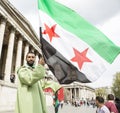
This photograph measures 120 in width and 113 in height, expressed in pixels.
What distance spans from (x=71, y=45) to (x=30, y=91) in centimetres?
142

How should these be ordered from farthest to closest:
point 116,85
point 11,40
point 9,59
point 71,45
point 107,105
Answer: point 116,85 → point 11,40 → point 9,59 → point 107,105 → point 71,45

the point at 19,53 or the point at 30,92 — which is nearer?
the point at 30,92

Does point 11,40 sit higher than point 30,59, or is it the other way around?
point 11,40

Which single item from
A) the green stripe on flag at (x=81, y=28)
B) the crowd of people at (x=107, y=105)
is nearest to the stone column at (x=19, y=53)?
the crowd of people at (x=107, y=105)

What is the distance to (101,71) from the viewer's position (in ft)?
15.2

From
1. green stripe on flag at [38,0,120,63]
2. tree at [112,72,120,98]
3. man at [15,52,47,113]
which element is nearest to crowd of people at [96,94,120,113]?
green stripe on flag at [38,0,120,63]

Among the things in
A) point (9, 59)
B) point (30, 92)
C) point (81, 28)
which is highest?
point (9, 59)

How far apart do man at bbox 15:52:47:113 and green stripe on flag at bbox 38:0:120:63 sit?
1.46 metres

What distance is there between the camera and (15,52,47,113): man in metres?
3.70

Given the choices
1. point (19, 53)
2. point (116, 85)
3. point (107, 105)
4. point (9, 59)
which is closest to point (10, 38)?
point (9, 59)

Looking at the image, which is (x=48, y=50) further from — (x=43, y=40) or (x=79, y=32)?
(x=79, y=32)

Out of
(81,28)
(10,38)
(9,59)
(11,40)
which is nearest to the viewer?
(81,28)

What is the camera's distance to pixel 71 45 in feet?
16.2

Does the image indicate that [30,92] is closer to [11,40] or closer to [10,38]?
[11,40]
